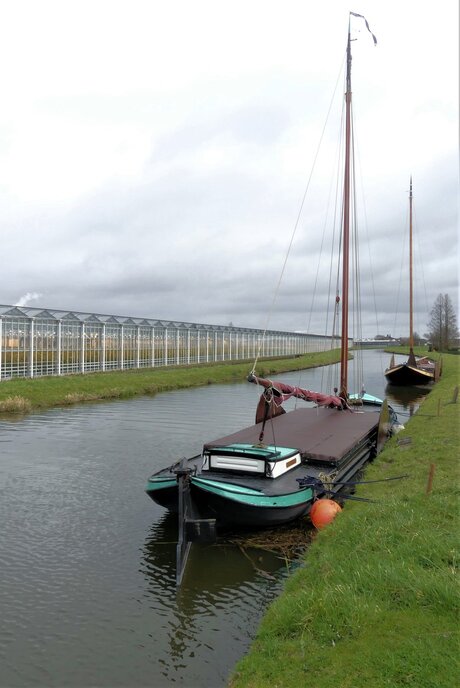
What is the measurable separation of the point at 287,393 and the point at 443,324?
10524 centimetres

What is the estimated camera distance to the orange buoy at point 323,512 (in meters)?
11.9

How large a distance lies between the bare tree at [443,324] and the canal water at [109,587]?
333ft

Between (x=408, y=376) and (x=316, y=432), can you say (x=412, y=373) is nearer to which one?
(x=408, y=376)

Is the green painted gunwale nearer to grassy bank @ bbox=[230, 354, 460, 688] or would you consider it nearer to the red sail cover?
grassy bank @ bbox=[230, 354, 460, 688]

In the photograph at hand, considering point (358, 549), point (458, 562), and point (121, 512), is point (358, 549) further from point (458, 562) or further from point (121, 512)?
point (121, 512)

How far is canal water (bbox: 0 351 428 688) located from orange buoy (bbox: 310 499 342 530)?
1.47 m

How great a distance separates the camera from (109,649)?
26.1ft

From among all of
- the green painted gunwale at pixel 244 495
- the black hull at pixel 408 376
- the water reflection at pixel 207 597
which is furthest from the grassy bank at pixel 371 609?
the black hull at pixel 408 376

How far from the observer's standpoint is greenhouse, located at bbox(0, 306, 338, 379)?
43.5 meters

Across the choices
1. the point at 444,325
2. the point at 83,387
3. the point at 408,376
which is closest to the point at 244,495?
the point at 83,387

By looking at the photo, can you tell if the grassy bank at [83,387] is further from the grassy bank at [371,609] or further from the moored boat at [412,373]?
the grassy bank at [371,609]

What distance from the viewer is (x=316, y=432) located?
17906mm

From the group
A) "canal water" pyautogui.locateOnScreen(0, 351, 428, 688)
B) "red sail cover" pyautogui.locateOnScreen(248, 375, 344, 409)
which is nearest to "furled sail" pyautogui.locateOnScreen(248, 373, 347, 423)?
"red sail cover" pyautogui.locateOnScreen(248, 375, 344, 409)

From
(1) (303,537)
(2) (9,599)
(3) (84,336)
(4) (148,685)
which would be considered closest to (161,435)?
(1) (303,537)
